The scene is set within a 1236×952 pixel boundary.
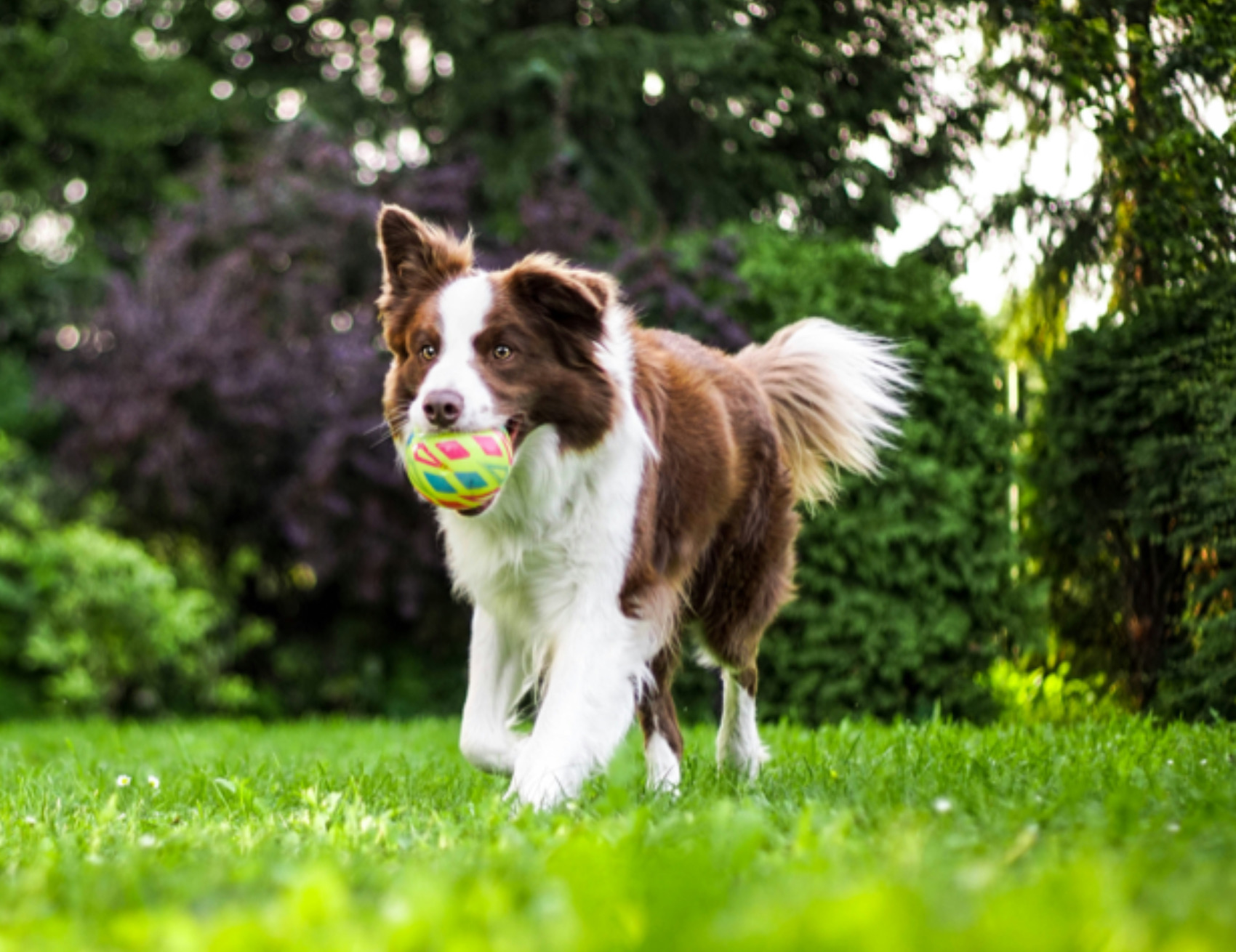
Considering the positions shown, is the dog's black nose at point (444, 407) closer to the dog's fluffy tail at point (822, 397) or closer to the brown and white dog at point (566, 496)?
the brown and white dog at point (566, 496)

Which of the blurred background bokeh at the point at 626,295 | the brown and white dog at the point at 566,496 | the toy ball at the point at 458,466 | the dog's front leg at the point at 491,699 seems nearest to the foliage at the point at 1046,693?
the blurred background bokeh at the point at 626,295

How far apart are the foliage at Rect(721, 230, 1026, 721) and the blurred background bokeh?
24 mm

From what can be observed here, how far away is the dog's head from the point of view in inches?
149

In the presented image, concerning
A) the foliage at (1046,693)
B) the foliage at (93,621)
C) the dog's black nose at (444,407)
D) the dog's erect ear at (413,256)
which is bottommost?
the foliage at (93,621)

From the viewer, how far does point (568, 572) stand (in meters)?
3.91

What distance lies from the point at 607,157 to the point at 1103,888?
389 inches

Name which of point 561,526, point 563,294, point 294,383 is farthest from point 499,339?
point 294,383

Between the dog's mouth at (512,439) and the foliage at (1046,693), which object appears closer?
the dog's mouth at (512,439)

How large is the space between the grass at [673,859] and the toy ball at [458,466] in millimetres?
864

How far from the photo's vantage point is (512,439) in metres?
3.82

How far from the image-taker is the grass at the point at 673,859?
1.61 m

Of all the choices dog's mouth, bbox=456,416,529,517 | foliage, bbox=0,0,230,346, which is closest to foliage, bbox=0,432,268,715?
foliage, bbox=0,0,230,346

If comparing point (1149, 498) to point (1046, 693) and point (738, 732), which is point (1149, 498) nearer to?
point (1046, 693)

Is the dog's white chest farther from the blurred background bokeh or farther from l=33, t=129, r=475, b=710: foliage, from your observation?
l=33, t=129, r=475, b=710: foliage
